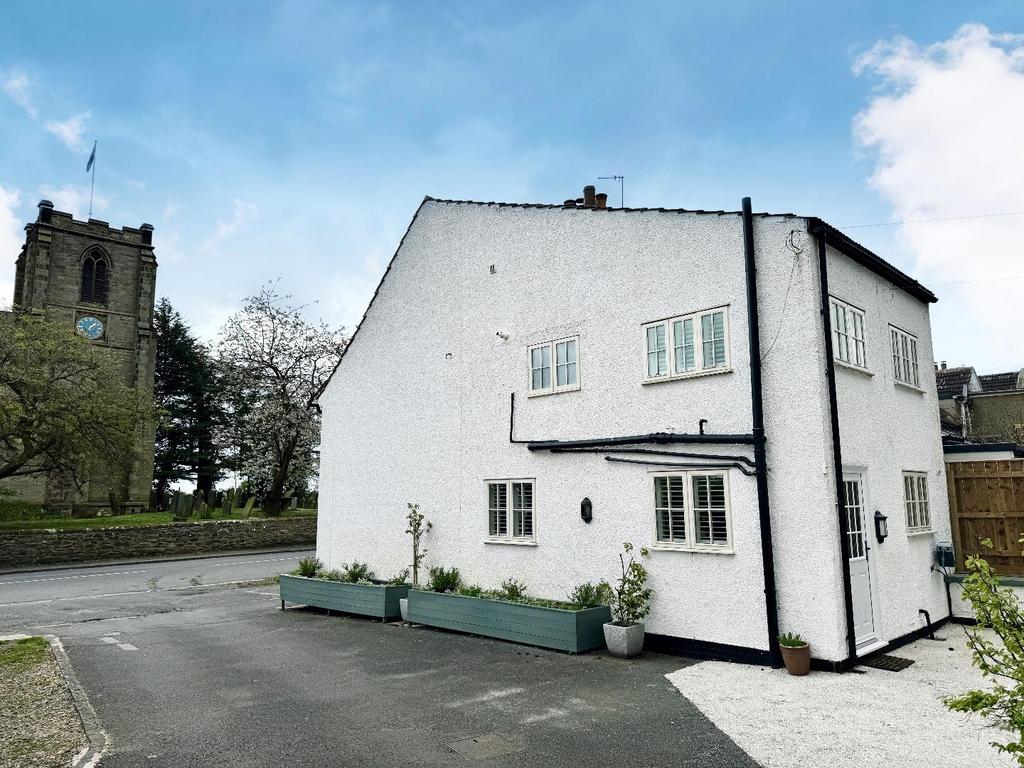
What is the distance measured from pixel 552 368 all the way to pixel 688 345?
9.35 ft

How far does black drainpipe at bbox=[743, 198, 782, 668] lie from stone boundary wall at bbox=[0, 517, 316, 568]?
90.7 ft

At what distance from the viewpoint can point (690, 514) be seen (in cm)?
984

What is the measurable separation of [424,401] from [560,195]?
5535mm

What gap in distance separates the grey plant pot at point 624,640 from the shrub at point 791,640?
6.66 ft

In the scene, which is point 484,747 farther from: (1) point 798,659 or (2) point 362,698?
(1) point 798,659

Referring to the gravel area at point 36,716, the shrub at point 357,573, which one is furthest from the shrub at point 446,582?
the gravel area at point 36,716

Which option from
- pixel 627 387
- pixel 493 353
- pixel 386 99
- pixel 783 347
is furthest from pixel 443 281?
pixel 783 347

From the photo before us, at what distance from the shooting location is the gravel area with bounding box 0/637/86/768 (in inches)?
242

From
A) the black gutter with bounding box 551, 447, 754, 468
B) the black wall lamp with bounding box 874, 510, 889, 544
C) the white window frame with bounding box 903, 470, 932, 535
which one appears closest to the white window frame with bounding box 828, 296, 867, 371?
the black gutter with bounding box 551, 447, 754, 468

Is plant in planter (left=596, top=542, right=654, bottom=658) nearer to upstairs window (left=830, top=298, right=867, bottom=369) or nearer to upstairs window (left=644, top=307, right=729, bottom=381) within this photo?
upstairs window (left=644, top=307, right=729, bottom=381)

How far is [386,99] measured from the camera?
44.7 feet

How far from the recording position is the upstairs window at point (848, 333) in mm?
9711

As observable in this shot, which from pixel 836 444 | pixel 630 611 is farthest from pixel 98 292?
pixel 836 444

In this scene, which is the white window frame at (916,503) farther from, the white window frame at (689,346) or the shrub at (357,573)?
the shrub at (357,573)
